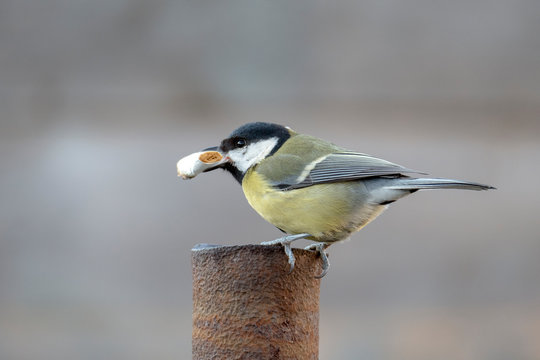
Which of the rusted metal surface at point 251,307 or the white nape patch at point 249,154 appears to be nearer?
the rusted metal surface at point 251,307

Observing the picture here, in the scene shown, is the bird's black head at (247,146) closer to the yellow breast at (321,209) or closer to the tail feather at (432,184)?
the yellow breast at (321,209)

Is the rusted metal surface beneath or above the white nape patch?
beneath

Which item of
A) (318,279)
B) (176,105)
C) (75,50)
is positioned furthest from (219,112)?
(318,279)

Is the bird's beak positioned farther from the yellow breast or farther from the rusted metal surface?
the rusted metal surface

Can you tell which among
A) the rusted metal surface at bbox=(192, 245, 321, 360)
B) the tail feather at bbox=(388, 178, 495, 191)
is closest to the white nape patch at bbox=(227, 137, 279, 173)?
the tail feather at bbox=(388, 178, 495, 191)

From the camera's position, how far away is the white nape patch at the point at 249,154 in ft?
5.38

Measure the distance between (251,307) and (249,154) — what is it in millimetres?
692

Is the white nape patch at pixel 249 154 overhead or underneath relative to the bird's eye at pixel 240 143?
underneath

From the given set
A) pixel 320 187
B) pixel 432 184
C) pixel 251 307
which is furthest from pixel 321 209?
pixel 251 307

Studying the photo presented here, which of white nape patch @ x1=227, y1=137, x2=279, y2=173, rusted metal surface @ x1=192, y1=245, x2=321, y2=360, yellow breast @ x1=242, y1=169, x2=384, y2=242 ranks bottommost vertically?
rusted metal surface @ x1=192, y1=245, x2=321, y2=360

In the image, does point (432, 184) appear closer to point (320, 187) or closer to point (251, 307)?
point (320, 187)

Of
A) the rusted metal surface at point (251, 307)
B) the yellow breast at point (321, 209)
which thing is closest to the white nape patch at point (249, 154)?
the yellow breast at point (321, 209)

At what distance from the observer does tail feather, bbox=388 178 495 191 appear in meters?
1.24

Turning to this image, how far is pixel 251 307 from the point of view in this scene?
1012 mm
